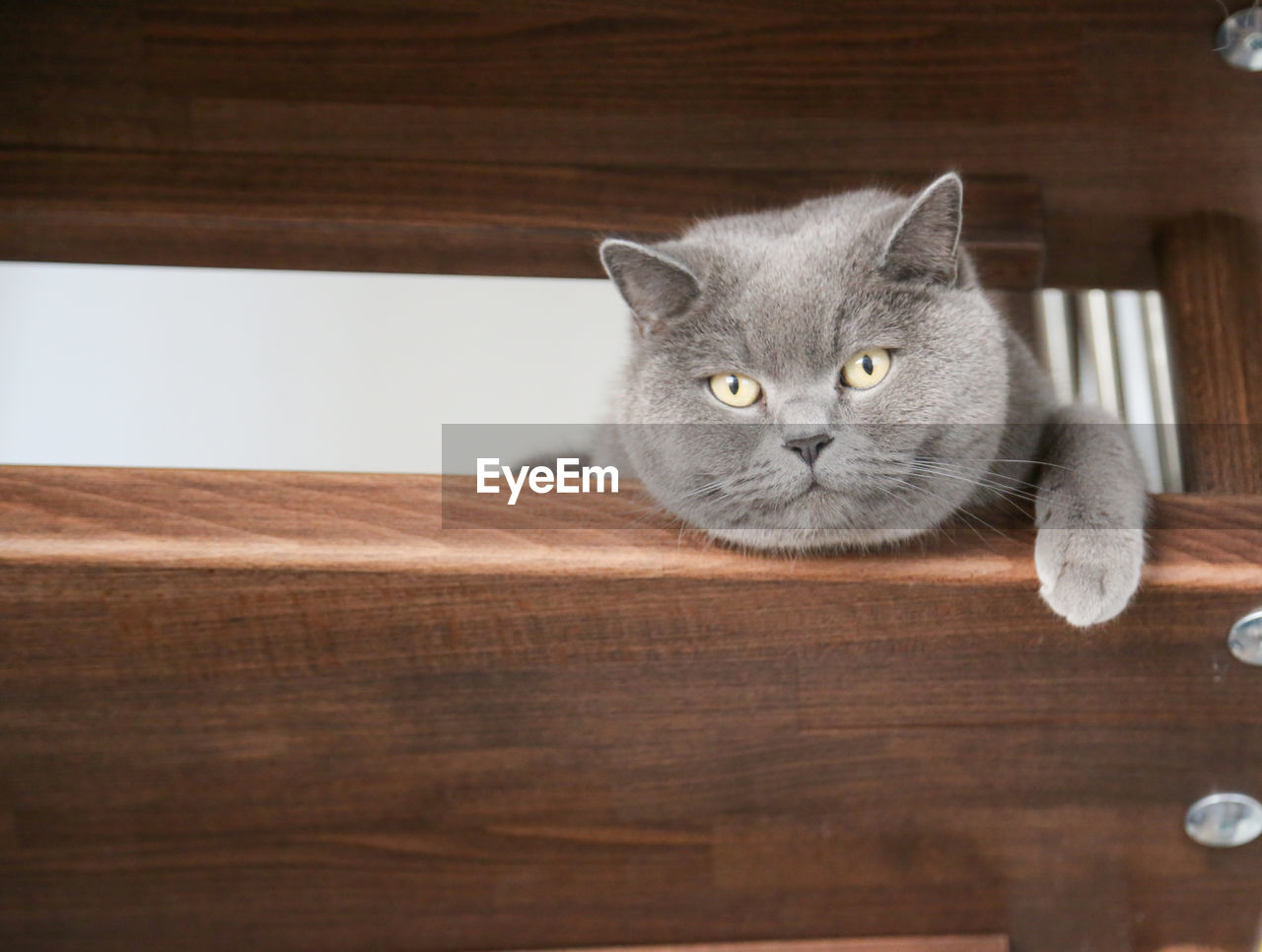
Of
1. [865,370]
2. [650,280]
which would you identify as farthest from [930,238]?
[650,280]

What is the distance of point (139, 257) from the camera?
107 centimetres

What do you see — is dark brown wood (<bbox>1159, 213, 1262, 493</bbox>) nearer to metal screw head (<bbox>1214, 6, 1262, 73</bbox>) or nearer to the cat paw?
metal screw head (<bbox>1214, 6, 1262, 73</bbox>)

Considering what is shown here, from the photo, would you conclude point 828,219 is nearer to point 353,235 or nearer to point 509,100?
point 509,100

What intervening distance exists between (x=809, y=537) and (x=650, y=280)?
0.84 ft

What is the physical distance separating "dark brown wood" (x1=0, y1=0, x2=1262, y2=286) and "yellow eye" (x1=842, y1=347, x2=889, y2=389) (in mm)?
276

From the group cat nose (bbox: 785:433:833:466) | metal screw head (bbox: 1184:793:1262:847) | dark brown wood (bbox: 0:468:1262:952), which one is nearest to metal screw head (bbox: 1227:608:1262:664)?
dark brown wood (bbox: 0:468:1262:952)

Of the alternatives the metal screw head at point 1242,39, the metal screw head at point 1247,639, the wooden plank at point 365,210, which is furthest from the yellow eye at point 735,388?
the metal screw head at point 1242,39

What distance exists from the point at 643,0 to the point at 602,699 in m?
0.58

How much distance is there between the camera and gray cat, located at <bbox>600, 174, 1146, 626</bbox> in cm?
83

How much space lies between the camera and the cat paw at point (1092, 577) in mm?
754

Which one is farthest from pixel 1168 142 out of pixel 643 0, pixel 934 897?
pixel 934 897

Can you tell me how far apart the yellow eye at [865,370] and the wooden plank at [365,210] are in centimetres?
A: 28

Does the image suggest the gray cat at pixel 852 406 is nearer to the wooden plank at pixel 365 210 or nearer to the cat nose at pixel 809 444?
the cat nose at pixel 809 444

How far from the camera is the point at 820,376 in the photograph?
33.8 inches
